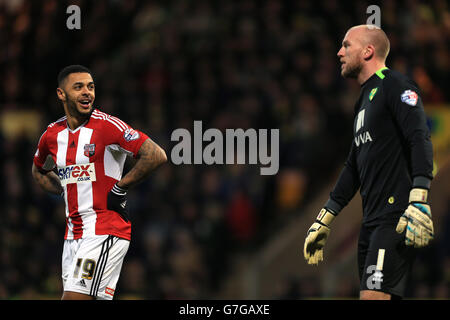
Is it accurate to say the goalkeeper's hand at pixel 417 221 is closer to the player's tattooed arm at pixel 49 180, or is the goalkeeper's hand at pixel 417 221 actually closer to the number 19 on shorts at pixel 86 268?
the number 19 on shorts at pixel 86 268

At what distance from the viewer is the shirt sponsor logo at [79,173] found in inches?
227

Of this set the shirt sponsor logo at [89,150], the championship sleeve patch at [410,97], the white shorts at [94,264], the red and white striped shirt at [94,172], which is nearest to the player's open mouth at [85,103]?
the red and white striped shirt at [94,172]

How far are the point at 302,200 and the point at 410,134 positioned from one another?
664 centimetres

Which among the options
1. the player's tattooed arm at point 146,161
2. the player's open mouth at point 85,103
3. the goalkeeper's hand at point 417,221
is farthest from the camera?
the player's open mouth at point 85,103

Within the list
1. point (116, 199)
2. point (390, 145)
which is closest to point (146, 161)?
point (116, 199)

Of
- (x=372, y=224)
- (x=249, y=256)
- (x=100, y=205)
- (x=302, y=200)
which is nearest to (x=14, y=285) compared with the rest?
(x=249, y=256)

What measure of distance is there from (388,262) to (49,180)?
2.77 metres

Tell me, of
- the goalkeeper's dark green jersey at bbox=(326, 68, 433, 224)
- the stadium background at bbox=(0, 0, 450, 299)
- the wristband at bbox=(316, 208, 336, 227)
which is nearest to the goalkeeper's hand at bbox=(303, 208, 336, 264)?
the wristband at bbox=(316, 208, 336, 227)

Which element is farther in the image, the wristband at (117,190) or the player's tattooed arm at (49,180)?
the player's tattooed arm at (49,180)

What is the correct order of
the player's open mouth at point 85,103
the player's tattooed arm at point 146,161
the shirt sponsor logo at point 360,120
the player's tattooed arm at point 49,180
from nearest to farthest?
the shirt sponsor logo at point 360,120 < the player's tattooed arm at point 146,161 < the player's open mouth at point 85,103 < the player's tattooed arm at point 49,180

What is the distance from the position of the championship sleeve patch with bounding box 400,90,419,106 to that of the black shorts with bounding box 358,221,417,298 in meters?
0.73

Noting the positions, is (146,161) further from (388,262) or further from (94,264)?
(388,262)

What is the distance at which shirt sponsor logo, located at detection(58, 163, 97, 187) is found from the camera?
18.9 feet

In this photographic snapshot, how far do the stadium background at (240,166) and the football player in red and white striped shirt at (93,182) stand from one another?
161 inches
